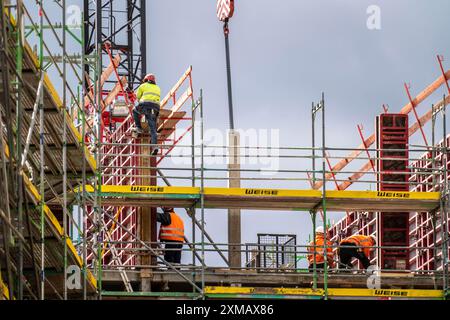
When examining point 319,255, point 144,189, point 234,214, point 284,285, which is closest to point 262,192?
point 284,285

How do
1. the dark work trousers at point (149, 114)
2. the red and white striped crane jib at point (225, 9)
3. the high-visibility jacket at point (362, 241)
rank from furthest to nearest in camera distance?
the red and white striped crane jib at point (225, 9) < the high-visibility jacket at point (362, 241) < the dark work trousers at point (149, 114)

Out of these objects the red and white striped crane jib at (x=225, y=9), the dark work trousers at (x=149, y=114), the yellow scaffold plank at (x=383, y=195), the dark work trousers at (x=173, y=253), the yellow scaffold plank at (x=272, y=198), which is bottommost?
the dark work trousers at (x=173, y=253)

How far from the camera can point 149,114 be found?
52875 millimetres

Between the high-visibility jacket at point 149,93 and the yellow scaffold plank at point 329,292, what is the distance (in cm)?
566

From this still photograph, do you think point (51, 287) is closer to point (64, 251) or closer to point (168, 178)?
point (64, 251)

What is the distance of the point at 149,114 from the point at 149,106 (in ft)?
0.70

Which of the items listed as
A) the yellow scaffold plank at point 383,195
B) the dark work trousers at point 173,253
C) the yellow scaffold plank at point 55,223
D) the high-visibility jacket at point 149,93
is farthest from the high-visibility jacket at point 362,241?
the yellow scaffold plank at point 55,223

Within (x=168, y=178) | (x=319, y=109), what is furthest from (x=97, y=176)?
(x=319, y=109)

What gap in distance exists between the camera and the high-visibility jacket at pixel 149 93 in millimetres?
53156

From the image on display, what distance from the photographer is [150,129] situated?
52656 mm

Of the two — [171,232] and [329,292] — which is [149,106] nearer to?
[171,232]

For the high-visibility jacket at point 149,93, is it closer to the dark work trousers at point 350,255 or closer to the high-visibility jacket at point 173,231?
the high-visibility jacket at point 173,231
